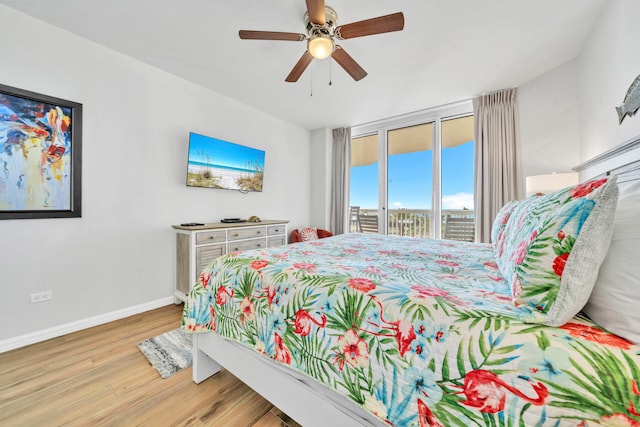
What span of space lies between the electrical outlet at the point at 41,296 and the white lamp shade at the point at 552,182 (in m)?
4.64

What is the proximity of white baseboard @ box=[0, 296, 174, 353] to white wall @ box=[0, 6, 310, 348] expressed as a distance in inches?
1.3

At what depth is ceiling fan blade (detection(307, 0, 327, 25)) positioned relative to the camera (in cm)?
160

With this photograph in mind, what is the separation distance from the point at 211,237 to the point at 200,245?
0.50 ft

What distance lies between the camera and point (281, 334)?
112 cm

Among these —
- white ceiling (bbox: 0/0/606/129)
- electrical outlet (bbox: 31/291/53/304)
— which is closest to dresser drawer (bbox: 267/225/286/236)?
white ceiling (bbox: 0/0/606/129)

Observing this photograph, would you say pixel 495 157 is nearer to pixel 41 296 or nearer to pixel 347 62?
pixel 347 62

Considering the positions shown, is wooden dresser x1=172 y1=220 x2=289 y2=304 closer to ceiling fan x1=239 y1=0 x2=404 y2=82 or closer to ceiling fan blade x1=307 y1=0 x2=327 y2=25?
ceiling fan x1=239 y1=0 x2=404 y2=82

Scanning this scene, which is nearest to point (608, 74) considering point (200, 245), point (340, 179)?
point (340, 179)

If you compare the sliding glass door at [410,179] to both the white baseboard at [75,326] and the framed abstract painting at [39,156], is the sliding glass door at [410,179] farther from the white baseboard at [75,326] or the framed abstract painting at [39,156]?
the framed abstract painting at [39,156]

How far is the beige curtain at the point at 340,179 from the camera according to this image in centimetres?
466

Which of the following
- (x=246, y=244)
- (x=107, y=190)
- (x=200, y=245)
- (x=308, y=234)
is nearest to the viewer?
(x=107, y=190)

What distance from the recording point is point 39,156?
2.03m

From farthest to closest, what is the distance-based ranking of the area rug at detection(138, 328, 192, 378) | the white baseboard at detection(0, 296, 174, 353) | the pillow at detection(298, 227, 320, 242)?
the pillow at detection(298, 227, 320, 242)
the white baseboard at detection(0, 296, 174, 353)
the area rug at detection(138, 328, 192, 378)

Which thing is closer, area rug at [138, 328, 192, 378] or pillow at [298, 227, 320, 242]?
area rug at [138, 328, 192, 378]
